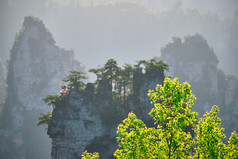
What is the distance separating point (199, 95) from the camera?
274ft

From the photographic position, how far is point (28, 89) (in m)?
83.4

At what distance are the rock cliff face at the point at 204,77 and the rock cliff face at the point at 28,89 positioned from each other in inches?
2052

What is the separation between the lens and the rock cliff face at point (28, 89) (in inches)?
3039

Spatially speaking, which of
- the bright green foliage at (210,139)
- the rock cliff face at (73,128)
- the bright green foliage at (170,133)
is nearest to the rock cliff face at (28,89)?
the rock cliff face at (73,128)

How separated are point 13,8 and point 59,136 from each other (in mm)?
189461

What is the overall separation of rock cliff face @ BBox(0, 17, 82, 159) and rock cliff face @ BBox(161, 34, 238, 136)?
171 feet

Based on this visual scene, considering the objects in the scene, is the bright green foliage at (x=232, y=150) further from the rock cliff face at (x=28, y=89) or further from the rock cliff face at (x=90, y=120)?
the rock cliff face at (x=28, y=89)

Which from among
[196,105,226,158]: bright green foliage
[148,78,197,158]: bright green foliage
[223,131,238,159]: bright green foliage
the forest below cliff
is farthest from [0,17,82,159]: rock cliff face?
[223,131,238,159]: bright green foliage

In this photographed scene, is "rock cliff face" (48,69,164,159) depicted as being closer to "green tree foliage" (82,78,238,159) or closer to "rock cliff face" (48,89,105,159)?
"rock cliff face" (48,89,105,159)

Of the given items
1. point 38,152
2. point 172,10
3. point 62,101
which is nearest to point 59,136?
point 62,101

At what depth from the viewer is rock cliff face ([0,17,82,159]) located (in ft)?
253

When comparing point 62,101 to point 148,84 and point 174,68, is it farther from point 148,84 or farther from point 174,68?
point 174,68

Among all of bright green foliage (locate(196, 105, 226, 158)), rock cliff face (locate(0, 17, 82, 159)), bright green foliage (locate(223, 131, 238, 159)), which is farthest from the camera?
rock cliff face (locate(0, 17, 82, 159))

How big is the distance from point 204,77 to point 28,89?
67.3m
